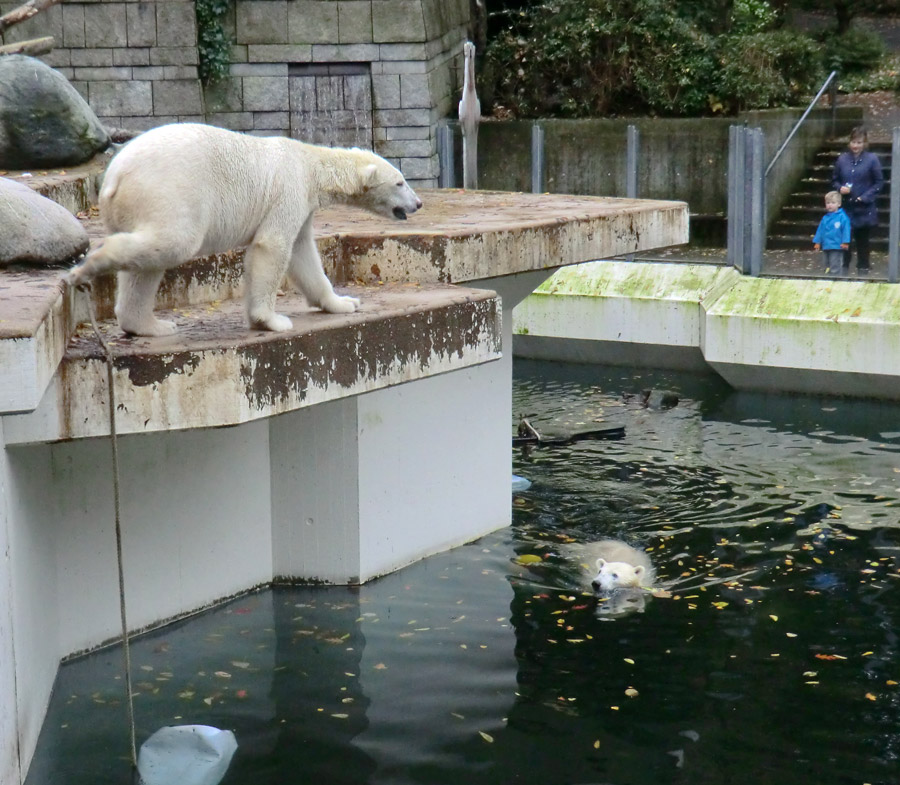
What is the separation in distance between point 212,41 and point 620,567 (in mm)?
12073

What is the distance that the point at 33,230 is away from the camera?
20.5 ft

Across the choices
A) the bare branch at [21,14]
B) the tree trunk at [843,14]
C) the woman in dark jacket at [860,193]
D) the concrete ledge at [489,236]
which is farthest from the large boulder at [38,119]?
the tree trunk at [843,14]

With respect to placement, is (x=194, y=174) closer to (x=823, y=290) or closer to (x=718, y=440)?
(x=718, y=440)

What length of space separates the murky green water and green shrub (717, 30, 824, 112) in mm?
10261

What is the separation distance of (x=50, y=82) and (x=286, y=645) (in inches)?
165

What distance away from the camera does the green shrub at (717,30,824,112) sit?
1903 centimetres

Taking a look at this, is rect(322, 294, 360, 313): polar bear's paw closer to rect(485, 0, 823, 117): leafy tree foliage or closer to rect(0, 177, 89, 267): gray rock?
rect(0, 177, 89, 267): gray rock

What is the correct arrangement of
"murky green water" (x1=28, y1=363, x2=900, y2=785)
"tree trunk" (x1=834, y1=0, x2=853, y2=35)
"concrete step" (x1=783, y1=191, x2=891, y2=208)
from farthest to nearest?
1. "tree trunk" (x1=834, y1=0, x2=853, y2=35)
2. "concrete step" (x1=783, y1=191, x2=891, y2=208)
3. "murky green water" (x1=28, y1=363, x2=900, y2=785)

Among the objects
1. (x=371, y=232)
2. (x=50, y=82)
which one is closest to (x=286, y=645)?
(x=371, y=232)

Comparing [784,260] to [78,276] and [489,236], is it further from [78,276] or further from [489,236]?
[78,276]

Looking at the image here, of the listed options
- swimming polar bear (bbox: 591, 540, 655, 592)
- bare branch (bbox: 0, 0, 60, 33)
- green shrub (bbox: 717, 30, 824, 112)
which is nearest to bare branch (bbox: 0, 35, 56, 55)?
bare branch (bbox: 0, 0, 60, 33)

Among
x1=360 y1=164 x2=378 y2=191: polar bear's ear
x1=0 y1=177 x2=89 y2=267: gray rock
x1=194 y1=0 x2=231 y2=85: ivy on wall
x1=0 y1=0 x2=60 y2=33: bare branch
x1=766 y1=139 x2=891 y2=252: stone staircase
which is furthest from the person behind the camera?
x1=194 y1=0 x2=231 y2=85: ivy on wall

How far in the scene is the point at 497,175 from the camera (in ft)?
60.7

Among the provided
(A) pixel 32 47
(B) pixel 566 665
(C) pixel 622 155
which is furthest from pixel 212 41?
(B) pixel 566 665
